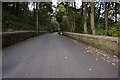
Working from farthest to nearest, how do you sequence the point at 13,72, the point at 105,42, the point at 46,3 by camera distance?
the point at 46,3 → the point at 105,42 → the point at 13,72

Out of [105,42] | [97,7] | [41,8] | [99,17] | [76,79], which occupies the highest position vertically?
[41,8]

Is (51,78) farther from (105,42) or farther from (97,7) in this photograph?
(97,7)

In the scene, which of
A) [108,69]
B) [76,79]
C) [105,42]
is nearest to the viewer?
[76,79]

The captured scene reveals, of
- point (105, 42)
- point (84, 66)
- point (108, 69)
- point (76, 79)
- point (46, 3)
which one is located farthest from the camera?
point (46, 3)

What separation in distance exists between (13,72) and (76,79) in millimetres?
2082

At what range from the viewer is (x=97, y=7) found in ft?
84.1

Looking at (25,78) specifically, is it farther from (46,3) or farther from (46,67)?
(46,3)

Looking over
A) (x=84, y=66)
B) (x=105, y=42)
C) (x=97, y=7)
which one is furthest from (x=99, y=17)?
(x=84, y=66)

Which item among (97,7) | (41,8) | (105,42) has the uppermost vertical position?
(41,8)

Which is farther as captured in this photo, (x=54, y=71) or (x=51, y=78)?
(x=54, y=71)

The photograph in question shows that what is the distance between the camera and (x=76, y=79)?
10.8ft

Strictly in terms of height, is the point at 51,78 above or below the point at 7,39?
below

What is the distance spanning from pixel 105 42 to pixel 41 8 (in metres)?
41.1

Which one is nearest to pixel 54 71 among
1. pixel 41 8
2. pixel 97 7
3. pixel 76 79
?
pixel 76 79
